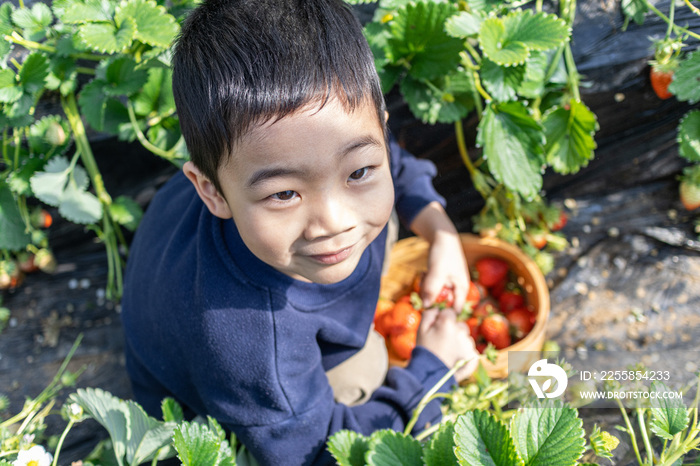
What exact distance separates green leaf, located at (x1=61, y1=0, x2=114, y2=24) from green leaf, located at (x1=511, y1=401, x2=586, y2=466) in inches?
36.9

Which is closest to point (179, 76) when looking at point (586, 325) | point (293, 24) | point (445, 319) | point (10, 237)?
point (293, 24)

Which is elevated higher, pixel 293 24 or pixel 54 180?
pixel 293 24

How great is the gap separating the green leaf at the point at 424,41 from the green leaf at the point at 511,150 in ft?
0.43

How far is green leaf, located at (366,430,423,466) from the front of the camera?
2.25 feet

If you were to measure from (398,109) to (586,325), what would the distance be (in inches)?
27.7

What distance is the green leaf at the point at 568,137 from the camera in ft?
3.50

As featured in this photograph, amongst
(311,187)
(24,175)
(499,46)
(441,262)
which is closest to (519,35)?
(499,46)

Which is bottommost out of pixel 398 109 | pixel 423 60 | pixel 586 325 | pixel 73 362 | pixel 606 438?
pixel 586 325

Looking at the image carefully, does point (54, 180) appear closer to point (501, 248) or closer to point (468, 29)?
point (468, 29)

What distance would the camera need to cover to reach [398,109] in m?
1.29

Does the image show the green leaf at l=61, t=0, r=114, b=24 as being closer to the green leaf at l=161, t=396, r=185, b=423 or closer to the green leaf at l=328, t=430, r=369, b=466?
the green leaf at l=161, t=396, r=185, b=423

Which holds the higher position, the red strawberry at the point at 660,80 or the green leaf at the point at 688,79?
the green leaf at the point at 688,79

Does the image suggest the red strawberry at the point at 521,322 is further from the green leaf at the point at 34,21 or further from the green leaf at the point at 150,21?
the green leaf at the point at 34,21

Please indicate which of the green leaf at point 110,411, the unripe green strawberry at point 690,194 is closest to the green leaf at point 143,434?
the green leaf at point 110,411
